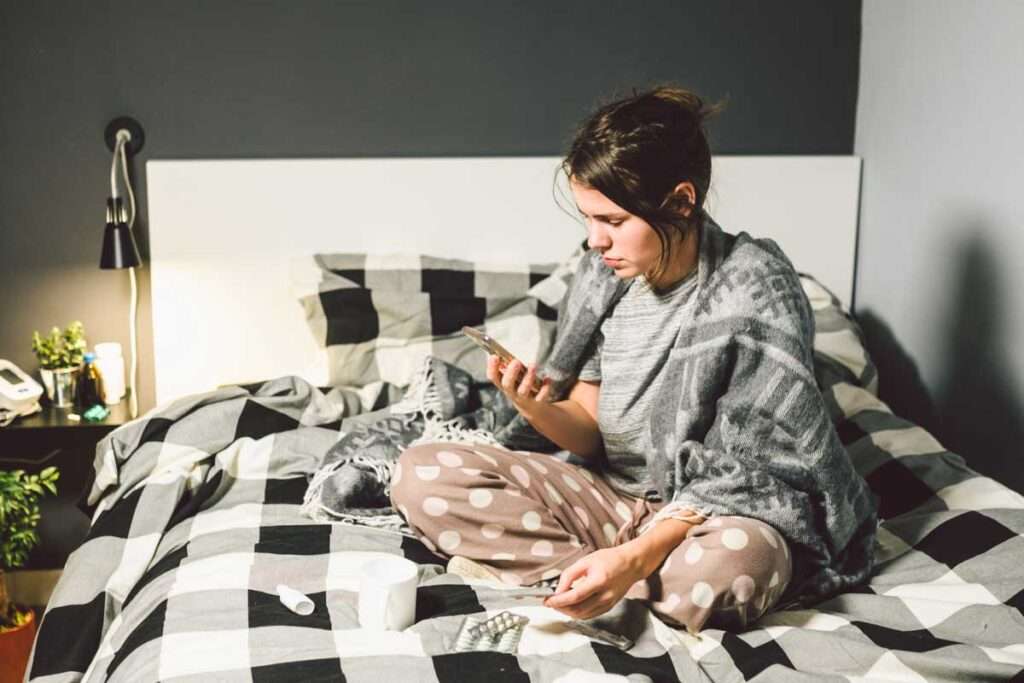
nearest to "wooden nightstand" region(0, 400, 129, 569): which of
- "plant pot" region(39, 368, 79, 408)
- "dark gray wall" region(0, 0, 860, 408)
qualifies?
"plant pot" region(39, 368, 79, 408)

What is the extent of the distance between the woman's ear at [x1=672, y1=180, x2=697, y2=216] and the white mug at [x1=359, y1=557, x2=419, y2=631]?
632 millimetres

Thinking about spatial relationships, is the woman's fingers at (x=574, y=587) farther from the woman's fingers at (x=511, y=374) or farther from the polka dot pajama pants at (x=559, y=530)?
the woman's fingers at (x=511, y=374)

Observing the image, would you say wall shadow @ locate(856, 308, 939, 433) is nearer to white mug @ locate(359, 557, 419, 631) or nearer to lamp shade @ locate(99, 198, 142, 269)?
white mug @ locate(359, 557, 419, 631)

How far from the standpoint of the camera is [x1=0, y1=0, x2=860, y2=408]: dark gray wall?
2.42 m

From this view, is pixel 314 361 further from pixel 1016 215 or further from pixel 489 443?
pixel 1016 215

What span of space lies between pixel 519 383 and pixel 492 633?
1.31ft

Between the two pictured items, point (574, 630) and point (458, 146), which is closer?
point (574, 630)

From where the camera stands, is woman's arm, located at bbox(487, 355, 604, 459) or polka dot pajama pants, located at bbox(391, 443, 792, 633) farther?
woman's arm, located at bbox(487, 355, 604, 459)

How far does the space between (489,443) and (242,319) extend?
0.87 m

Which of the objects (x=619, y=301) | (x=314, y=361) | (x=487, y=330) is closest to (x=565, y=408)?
(x=619, y=301)

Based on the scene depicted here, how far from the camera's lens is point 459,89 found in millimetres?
2531

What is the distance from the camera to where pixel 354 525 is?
5.73 feet

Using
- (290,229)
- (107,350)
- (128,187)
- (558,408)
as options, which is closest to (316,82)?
(290,229)

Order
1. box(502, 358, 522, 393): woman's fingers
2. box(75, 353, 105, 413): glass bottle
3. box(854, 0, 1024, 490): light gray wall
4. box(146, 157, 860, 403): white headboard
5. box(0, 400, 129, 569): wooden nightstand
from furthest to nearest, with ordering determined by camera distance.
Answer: box(146, 157, 860, 403): white headboard, box(75, 353, 105, 413): glass bottle, box(0, 400, 129, 569): wooden nightstand, box(854, 0, 1024, 490): light gray wall, box(502, 358, 522, 393): woman's fingers
